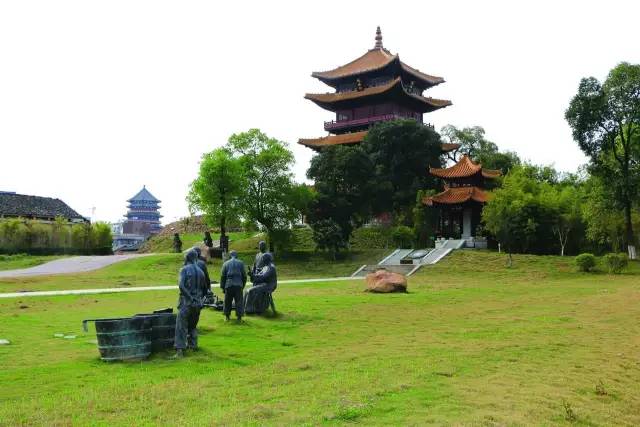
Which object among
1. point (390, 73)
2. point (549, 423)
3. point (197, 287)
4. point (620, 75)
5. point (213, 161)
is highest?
point (390, 73)

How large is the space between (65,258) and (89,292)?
2238 cm

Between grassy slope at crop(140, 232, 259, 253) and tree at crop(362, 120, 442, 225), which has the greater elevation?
tree at crop(362, 120, 442, 225)

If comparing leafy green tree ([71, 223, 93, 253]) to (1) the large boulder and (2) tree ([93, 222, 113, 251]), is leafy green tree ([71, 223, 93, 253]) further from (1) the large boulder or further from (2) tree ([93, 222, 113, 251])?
(1) the large boulder

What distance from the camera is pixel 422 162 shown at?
4734 cm

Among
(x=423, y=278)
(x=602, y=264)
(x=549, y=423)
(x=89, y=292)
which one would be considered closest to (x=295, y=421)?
(x=549, y=423)

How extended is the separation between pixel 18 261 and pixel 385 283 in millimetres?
29048

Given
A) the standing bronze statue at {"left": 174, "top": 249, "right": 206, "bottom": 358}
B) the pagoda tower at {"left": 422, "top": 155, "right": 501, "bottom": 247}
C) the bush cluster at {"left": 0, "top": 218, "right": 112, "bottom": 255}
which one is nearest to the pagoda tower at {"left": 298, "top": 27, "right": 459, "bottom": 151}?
the pagoda tower at {"left": 422, "top": 155, "right": 501, "bottom": 247}

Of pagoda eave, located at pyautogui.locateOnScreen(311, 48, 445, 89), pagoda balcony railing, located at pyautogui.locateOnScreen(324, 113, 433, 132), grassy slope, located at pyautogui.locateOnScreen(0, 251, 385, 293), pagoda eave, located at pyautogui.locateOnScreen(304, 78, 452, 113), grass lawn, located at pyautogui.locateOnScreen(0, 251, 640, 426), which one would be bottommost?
grass lawn, located at pyautogui.locateOnScreen(0, 251, 640, 426)

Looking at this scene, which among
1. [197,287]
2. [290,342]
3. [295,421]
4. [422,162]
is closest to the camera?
[295,421]

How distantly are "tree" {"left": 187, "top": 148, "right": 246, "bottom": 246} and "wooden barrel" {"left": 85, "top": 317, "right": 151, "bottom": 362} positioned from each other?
29258mm

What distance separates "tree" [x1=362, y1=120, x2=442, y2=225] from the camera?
151 ft

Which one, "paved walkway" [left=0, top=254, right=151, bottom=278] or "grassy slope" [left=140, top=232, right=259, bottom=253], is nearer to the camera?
"paved walkway" [left=0, top=254, right=151, bottom=278]

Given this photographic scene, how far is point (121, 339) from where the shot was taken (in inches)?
373

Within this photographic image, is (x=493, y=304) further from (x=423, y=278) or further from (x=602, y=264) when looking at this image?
(x=602, y=264)
